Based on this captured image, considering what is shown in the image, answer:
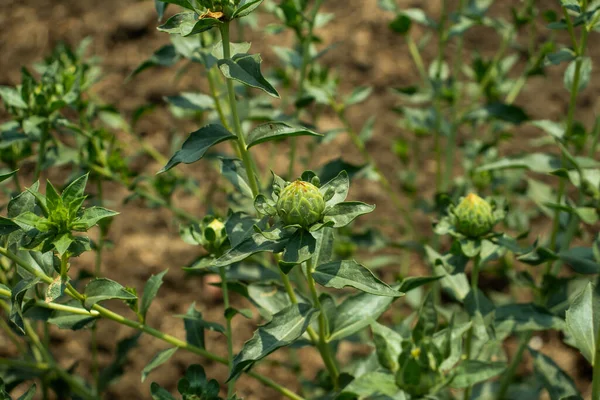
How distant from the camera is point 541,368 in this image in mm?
2160

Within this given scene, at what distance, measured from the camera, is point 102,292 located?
165 centimetres

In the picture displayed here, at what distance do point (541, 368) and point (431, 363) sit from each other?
22.0 inches

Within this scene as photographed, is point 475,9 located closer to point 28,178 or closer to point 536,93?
point 536,93

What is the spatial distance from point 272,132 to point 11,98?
99 cm

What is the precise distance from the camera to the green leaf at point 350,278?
151cm

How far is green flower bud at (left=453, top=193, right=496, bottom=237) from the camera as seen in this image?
1.87m

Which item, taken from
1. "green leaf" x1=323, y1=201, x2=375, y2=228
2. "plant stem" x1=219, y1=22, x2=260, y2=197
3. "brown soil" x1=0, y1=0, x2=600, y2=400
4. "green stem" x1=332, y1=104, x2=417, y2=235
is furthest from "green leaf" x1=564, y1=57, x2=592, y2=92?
"brown soil" x1=0, y1=0, x2=600, y2=400

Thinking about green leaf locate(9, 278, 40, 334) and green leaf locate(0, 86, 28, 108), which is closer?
green leaf locate(9, 278, 40, 334)

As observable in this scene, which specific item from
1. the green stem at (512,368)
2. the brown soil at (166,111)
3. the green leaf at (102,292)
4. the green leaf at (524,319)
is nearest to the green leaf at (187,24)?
the green leaf at (102,292)

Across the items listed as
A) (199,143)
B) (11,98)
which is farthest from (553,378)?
(11,98)

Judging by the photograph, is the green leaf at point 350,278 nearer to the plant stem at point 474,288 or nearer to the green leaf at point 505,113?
the plant stem at point 474,288

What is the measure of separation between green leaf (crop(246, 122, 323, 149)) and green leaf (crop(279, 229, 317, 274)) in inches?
8.4

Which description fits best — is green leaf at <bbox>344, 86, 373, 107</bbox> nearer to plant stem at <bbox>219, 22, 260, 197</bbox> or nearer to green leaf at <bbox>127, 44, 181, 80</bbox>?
green leaf at <bbox>127, 44, 181, 80</bbox>

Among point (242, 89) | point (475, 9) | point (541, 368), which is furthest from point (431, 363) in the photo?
point (475, 9)
